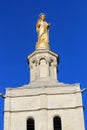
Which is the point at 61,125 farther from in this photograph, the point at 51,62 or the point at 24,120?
the point at 51,62

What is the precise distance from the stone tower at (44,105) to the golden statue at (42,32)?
10.9 ft

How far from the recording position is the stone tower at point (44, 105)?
5134 cm

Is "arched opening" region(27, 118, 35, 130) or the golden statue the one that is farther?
the golden statue

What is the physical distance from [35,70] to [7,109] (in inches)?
216

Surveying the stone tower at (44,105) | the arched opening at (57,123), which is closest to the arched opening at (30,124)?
the stone tower at (44,105)

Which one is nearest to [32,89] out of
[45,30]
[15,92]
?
[15,92]

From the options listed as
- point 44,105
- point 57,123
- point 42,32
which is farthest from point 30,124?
point 42,32

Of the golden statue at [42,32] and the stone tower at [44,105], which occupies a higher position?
the golden statue at [42,32]

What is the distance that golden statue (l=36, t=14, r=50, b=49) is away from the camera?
58062mm

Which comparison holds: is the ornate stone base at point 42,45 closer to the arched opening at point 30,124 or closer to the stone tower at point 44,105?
the stone tower at point 44,105

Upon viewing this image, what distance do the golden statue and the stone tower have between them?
3322 mm

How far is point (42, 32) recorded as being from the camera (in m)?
58.9

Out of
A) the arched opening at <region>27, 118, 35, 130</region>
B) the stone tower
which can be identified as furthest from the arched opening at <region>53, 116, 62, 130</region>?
the arched opening at <region>27, 118, 35, 130</region>

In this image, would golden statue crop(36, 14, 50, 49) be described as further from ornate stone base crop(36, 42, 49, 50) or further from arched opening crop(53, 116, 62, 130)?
arched opening crop(53, 116, 62, 130)
